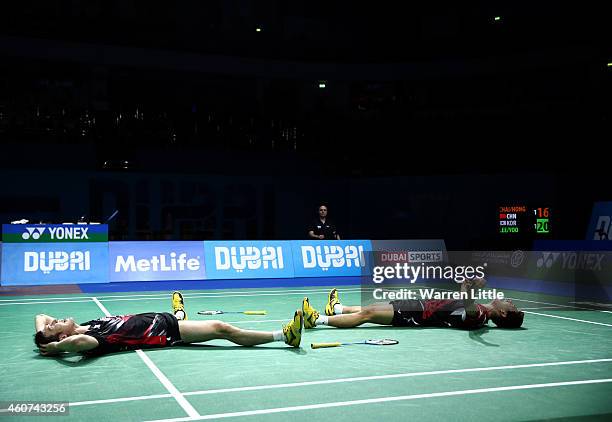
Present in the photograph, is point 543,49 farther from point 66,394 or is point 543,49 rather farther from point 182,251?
point 66,394

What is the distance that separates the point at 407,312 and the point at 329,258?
28.2 feet

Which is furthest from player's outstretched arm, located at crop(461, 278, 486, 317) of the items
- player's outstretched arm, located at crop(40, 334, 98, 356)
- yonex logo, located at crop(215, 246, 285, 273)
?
yonex logo, located at crop(215, 246, 285, 273)

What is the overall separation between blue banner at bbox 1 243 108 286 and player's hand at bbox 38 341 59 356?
8.48m

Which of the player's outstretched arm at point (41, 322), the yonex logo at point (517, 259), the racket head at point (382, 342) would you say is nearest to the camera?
the player's outstretched arm at point (41, 322)

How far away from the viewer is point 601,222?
59.6ft

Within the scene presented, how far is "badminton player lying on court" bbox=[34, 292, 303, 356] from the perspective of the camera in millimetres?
7113

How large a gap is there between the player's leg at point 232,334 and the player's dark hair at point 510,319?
3.47m

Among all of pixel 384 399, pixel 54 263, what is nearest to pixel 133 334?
pixel 384 399

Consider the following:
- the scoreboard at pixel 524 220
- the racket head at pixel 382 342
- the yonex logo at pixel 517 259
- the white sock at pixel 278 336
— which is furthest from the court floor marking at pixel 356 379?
the scoreboard at pixel 524 220

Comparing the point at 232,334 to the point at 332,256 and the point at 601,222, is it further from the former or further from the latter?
the point at 601,222

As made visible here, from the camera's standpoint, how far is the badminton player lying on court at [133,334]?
7113 mm

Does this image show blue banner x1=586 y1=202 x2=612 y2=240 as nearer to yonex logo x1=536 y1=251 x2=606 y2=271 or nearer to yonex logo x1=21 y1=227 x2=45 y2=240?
yonex logo x1=536 y1=251 x2=606 y2=271

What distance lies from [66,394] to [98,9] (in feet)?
84.9
